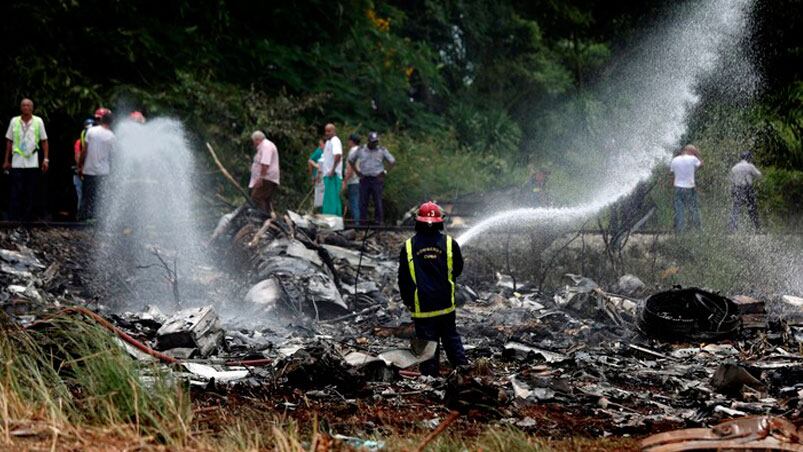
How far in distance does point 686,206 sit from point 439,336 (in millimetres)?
11150

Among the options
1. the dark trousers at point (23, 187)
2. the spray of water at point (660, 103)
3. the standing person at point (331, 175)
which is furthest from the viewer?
the spray of water at point (660, 103)

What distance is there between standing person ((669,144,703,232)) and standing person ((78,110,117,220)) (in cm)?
983

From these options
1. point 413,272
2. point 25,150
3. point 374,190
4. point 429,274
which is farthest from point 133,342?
point 374,190

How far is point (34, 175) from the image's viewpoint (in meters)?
16.0

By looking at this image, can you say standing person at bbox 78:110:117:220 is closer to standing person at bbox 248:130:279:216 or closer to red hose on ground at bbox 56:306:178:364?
standing person at bbox 248:130:279:216

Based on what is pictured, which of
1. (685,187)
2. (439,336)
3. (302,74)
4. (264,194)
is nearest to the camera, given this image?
(439,336)

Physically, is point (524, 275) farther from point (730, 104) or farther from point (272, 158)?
point (730, 104)

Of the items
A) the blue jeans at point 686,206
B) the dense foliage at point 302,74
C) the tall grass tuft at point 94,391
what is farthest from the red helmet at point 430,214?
the dense foliage at point 302,74

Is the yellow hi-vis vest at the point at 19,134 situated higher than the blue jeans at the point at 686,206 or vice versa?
the yellow hi-vis vest at the point at 19,134

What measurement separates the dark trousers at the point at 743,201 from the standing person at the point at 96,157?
1140 cm

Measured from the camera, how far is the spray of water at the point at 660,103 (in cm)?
2047

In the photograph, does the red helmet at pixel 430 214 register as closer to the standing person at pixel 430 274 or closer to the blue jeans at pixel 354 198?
the standing person at pixel 430 274

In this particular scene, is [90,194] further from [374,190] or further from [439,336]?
[439,336]

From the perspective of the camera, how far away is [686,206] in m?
19.8
